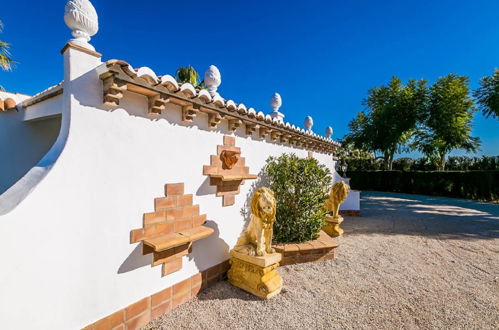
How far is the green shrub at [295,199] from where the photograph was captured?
4609 millimetres

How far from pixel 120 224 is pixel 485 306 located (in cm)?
500

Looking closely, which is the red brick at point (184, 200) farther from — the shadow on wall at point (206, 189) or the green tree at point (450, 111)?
the green tree at point (450, 111)

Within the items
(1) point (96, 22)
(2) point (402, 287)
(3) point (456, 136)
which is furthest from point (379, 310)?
(3) point (456, 136)

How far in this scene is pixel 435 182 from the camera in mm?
17062

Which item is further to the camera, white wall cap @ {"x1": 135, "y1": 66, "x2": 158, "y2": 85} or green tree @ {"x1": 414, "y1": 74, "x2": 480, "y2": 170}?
green tree @ {"x1": 414, "y1": 74, "x2": 480, "y2": 170}

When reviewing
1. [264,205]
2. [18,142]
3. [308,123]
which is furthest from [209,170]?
[308,123]

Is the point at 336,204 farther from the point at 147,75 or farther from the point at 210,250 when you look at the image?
the point at 147,75

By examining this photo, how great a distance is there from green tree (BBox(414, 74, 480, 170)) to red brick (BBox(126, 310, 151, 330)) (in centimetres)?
2265

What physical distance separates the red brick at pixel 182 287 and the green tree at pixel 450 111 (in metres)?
22.1

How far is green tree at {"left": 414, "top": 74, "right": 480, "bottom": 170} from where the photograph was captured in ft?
56.2

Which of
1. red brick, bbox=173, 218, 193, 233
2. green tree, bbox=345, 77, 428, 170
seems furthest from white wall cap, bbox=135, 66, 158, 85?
green tree, bbox=345, 77, 428, 170

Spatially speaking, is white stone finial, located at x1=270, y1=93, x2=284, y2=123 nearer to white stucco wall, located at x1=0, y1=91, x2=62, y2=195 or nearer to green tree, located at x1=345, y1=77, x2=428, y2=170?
white stucco wall, located at x1=0, y1=91, x2=62, y2=195

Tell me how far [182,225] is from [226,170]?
1173 mm

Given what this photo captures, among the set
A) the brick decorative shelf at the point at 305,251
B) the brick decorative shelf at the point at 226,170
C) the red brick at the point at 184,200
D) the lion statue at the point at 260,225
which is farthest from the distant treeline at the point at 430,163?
the red brick at the point at 184,200
